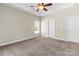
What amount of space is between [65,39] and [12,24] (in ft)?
14.2

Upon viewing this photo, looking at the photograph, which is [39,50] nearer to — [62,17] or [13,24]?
[13,24]

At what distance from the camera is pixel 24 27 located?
8.38 metres

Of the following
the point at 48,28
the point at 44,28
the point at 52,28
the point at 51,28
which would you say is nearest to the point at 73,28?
the point at 52,28

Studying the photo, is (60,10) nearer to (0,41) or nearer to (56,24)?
(56,24)

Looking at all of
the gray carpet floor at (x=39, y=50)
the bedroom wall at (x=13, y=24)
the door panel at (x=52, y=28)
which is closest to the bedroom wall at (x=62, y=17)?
the door panel at (x=52, y=28)

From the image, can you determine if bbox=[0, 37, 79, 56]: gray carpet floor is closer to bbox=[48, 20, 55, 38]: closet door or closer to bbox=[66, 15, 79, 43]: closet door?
bbox=[66, 15, 79, 43]: closet door

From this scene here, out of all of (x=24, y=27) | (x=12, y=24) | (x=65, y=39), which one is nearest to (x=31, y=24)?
(x=24, y=27)

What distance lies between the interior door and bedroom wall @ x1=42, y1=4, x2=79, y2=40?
0.42 metres

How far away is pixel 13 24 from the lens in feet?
22.5

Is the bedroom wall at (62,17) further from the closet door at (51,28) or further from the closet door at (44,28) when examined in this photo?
the closet door at (44,28)

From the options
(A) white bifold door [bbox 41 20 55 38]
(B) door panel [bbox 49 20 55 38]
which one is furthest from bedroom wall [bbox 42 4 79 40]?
(A) white bifold door [bbox 41 20 55 38]

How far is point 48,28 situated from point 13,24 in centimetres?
442

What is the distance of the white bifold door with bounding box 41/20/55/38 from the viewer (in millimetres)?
9422

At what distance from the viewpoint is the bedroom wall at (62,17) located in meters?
6.87
